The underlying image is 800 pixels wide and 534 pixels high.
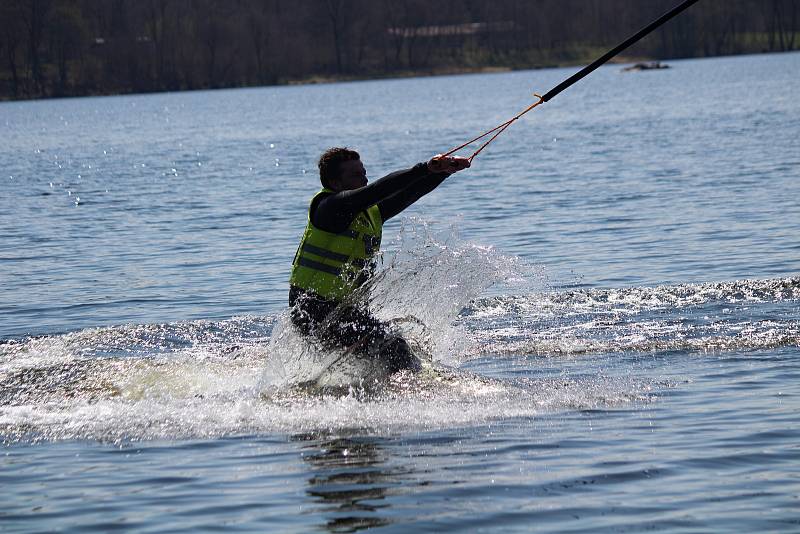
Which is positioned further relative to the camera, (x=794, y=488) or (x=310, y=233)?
(x=310, y=233)

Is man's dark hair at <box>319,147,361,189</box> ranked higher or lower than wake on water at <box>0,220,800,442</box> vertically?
higher

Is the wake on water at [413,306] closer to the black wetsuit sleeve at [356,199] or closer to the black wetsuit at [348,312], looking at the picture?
the black wetsuit at [348,312]

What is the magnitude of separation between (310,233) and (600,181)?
17311mm

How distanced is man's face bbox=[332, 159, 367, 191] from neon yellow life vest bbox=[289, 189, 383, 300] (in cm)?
8

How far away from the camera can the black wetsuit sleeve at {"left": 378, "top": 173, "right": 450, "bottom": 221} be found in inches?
359

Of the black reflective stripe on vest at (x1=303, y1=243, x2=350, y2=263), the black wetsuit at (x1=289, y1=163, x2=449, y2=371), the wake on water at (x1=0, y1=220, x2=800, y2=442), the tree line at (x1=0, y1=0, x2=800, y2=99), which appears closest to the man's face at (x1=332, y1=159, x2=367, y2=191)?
the black wetsuit at (x1=289, y1=163, x2=449, y2=371)

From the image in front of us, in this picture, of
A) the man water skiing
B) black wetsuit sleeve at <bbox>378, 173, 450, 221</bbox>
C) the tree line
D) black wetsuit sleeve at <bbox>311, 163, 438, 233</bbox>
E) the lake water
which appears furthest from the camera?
the tree line

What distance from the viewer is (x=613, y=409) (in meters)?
8.65

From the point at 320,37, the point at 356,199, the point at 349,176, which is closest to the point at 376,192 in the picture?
the point at 356,199

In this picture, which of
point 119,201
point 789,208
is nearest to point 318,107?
point 119,201

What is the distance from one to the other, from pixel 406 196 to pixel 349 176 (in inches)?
20.9

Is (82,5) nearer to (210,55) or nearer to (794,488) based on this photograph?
(210,55)

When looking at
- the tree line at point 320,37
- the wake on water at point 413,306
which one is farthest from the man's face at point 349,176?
the tree line at point 320,37

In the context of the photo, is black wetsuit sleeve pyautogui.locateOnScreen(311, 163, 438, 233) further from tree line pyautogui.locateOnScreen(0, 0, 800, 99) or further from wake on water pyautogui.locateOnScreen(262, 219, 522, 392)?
tree line pyautogui.locateOnScreen(0, 0, 800, 99)
